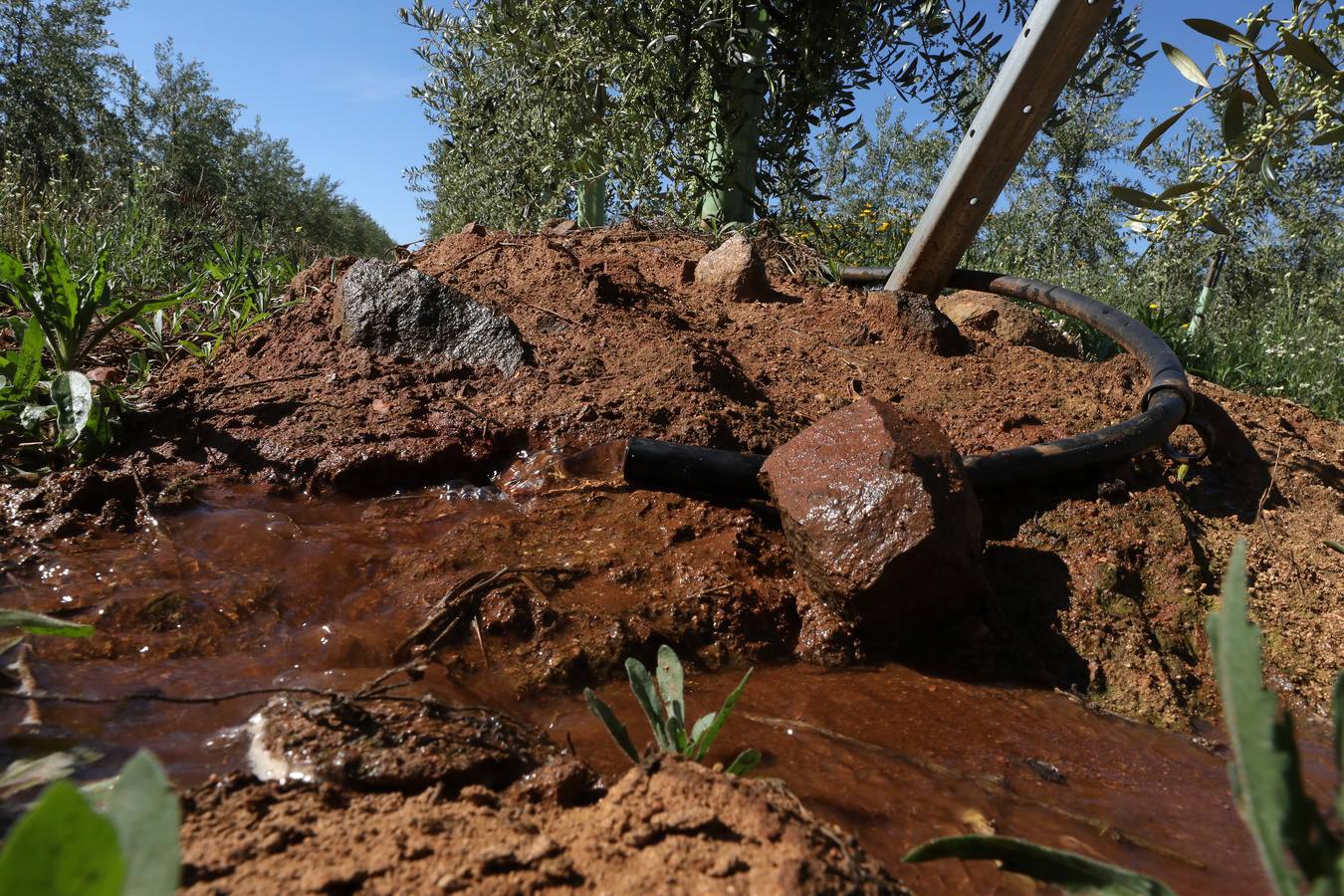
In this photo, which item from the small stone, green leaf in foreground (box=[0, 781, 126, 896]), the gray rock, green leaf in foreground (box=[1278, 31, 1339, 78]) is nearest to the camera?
green leaf in foreground (box=[0, 781, 126, 896])

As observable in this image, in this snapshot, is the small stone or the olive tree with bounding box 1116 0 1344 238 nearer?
the olive tree with bounding box 1116 0 1344 238

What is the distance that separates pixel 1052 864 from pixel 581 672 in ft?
3.16

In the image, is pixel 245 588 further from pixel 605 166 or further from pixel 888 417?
pixel 605 166

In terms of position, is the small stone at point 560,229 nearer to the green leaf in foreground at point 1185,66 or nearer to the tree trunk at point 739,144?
the tree trunk at point 739,144

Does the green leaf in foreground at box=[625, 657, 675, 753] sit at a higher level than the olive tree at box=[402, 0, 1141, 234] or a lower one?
lower

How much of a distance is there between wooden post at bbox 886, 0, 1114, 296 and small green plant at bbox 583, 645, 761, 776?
10.4 feet

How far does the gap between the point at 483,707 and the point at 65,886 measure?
34.7 inches

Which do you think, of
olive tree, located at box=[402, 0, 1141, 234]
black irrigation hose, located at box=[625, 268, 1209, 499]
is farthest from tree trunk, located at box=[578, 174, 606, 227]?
black irrigation hose, located at box=[625, 268, 1209, 499]

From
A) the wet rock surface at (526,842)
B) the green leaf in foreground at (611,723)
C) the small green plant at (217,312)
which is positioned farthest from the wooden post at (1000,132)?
the wet rock surface at (526,842)

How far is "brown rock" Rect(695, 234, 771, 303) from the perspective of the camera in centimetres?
387

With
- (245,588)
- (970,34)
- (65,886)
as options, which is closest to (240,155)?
(970,34)

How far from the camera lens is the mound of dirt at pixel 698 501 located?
1868 mm

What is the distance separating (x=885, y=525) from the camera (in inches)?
70.9

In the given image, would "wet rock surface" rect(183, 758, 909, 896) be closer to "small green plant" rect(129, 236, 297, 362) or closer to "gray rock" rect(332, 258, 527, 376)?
"gray rock" rect(332, 258, 527, 376)
